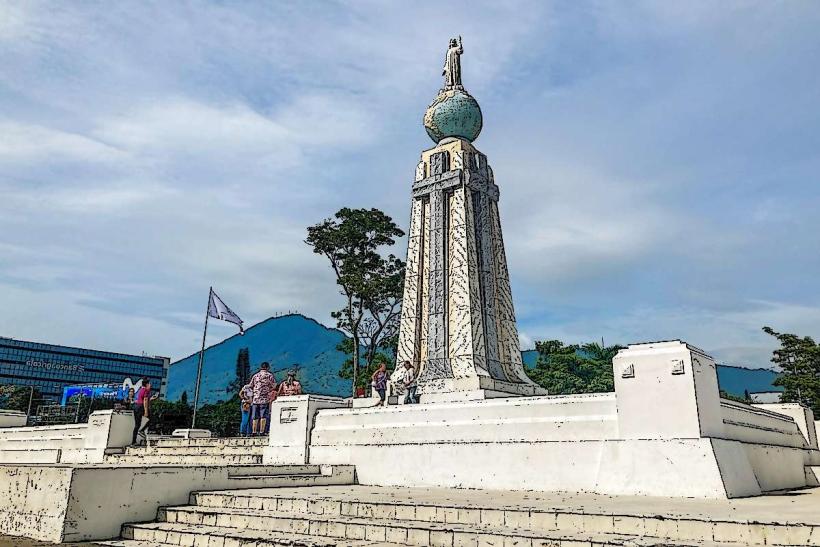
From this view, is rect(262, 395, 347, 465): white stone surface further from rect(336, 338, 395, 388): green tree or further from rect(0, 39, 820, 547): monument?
rect(336, 338, 395, 388): green tree

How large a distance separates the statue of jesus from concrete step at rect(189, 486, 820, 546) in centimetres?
1452

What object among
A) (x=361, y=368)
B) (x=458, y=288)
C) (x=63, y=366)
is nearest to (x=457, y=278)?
(x=458, y=288)

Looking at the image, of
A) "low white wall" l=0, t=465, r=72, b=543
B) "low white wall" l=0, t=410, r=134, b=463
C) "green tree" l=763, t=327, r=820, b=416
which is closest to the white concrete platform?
"low white wall" l=0, t=465, r=72, b=543

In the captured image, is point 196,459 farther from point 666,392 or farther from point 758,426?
point 758,426

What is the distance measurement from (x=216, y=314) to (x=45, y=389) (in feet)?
344

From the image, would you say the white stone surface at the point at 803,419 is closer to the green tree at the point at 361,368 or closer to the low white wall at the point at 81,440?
the low white wall at the point at 81,440

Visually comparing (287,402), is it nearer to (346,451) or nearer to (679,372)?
(346,451)

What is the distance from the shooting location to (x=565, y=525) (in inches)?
212

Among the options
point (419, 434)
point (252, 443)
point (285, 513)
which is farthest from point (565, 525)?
point (252, 443)

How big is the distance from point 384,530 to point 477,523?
95 cm

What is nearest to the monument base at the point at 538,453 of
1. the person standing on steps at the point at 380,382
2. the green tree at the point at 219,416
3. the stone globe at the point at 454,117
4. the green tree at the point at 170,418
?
the person standing on steps at the point at 380,382

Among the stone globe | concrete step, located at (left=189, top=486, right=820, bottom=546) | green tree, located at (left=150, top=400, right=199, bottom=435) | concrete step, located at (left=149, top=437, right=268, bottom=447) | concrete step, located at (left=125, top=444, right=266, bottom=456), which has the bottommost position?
A: concrete step, located at (left=189, top=486, right=820, bottom=546)

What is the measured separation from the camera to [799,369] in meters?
31.7

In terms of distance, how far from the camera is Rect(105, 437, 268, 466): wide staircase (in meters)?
12.5
